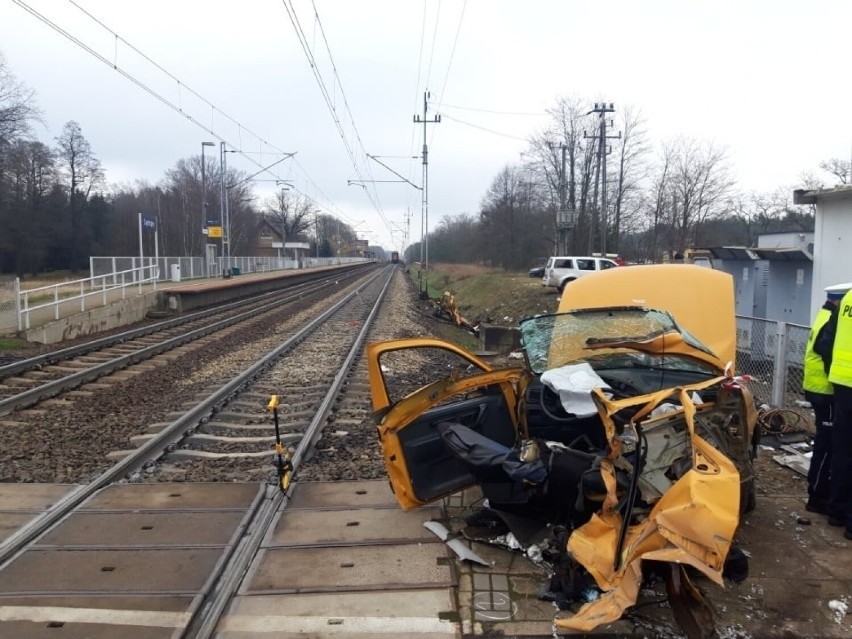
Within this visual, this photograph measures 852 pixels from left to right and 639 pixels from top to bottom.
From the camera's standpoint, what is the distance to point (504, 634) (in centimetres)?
342

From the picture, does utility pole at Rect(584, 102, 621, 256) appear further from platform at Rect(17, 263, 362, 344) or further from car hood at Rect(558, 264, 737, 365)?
car hood at Rect(558, 264, 737, 365)

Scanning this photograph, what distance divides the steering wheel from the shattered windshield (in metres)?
0.34

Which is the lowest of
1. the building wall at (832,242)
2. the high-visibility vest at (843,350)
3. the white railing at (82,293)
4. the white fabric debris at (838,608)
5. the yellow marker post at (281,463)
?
the white fabric debris at (838,608)

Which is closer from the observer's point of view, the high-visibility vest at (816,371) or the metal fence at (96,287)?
the high-visibility vest at (816,371)

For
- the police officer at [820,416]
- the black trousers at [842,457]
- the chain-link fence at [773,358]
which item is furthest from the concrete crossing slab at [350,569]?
the chain-link fence at [773,358]

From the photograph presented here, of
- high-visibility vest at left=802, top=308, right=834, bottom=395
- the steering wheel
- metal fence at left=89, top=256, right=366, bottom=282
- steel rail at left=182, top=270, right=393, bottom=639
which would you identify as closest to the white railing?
metal fence at left=89, top=256, right=366, bottom=282

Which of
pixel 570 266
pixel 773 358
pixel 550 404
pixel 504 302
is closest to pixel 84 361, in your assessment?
pixel 550 404

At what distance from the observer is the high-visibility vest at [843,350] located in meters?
4.55

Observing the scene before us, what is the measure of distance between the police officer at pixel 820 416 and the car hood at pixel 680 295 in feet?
3.66

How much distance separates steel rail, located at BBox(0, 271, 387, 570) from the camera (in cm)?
454

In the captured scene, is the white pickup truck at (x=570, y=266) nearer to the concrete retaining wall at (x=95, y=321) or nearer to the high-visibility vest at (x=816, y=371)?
the concrete retaining wall at (x=95, y=321)

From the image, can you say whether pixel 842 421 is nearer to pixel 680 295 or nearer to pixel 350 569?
pixel 680 295

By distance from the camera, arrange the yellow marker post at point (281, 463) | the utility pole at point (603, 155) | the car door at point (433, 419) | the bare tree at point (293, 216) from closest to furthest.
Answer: the car door at point (433, 419), the yellow marker post at point (281, 463), the utility pole at point (603, 155), the bare tree at point (293, 216)

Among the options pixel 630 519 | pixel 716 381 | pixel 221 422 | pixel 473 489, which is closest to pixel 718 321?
pixel 716 381
